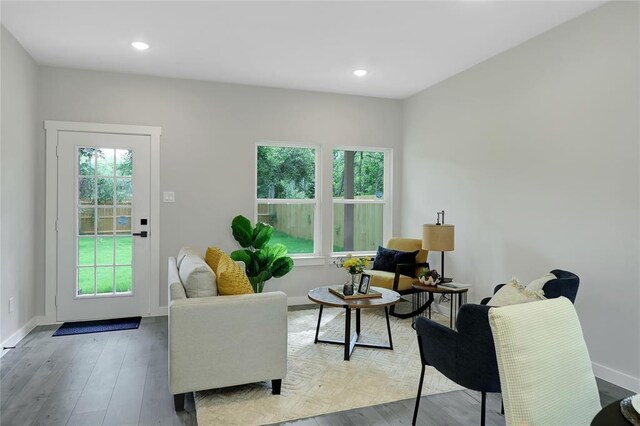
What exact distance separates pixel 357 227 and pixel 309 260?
888mm

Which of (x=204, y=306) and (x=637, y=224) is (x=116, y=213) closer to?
(x=204, y=306)

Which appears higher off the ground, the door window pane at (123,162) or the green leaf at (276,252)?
the door window pane at (123,162)

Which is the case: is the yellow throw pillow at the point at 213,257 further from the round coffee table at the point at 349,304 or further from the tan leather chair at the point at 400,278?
the tan leather chair at the point at 400,278

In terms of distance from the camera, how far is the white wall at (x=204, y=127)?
4465mm

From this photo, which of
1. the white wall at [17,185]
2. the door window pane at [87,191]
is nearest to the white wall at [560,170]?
the door window pane at [87,191]

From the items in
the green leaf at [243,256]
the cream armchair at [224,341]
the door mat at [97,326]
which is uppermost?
the green leaf at [243,256]

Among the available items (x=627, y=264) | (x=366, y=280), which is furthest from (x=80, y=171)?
(x=627, y=264)

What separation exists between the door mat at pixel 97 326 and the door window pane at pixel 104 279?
1.11 feet

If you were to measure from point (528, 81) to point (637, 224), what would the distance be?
5.14ft

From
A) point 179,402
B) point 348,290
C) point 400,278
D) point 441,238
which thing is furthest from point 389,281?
point 179,402

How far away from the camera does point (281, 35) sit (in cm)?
355

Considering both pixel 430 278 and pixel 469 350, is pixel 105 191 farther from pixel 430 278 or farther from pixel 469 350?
pixel 469 350

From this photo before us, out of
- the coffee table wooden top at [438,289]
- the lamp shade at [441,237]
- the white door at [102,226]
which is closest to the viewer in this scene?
the coffee table wooden top at [438,289]

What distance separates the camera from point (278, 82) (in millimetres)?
4891
